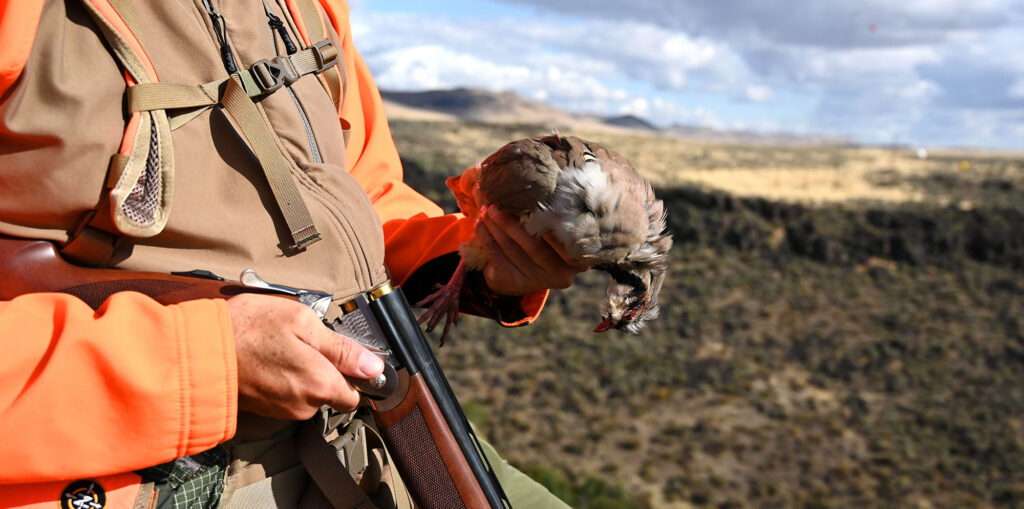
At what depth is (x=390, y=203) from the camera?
9.04 feet

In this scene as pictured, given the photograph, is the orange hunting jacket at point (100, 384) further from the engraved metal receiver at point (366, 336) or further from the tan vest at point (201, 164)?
the engraved metal receiver at point (366, 336)

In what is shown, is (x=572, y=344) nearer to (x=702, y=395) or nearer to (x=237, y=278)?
(x=702, y=395)

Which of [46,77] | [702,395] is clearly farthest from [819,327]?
[46,77]

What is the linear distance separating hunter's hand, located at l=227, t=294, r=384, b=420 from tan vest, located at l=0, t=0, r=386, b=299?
0.28 meters

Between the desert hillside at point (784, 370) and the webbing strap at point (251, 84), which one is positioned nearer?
the webbing strap at point (251, 84)

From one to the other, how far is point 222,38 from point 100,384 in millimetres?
994

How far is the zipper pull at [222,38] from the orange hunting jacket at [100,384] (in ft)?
1.65

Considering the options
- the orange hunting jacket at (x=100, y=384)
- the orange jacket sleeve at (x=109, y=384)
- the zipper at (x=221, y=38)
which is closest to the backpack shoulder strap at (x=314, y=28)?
the zipper at (x=221, y=38)

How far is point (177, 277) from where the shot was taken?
1.76 m

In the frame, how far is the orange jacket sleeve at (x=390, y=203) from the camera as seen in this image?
265cm

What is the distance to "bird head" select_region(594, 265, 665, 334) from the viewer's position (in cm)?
252

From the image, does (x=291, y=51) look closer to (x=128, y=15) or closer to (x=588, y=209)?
(x=128, y=15)

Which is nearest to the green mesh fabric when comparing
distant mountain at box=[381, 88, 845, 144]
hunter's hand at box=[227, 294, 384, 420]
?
hunter's hand at box=[227, 294, 384, 420]

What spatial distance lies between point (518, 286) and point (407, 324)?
23.2 inches
